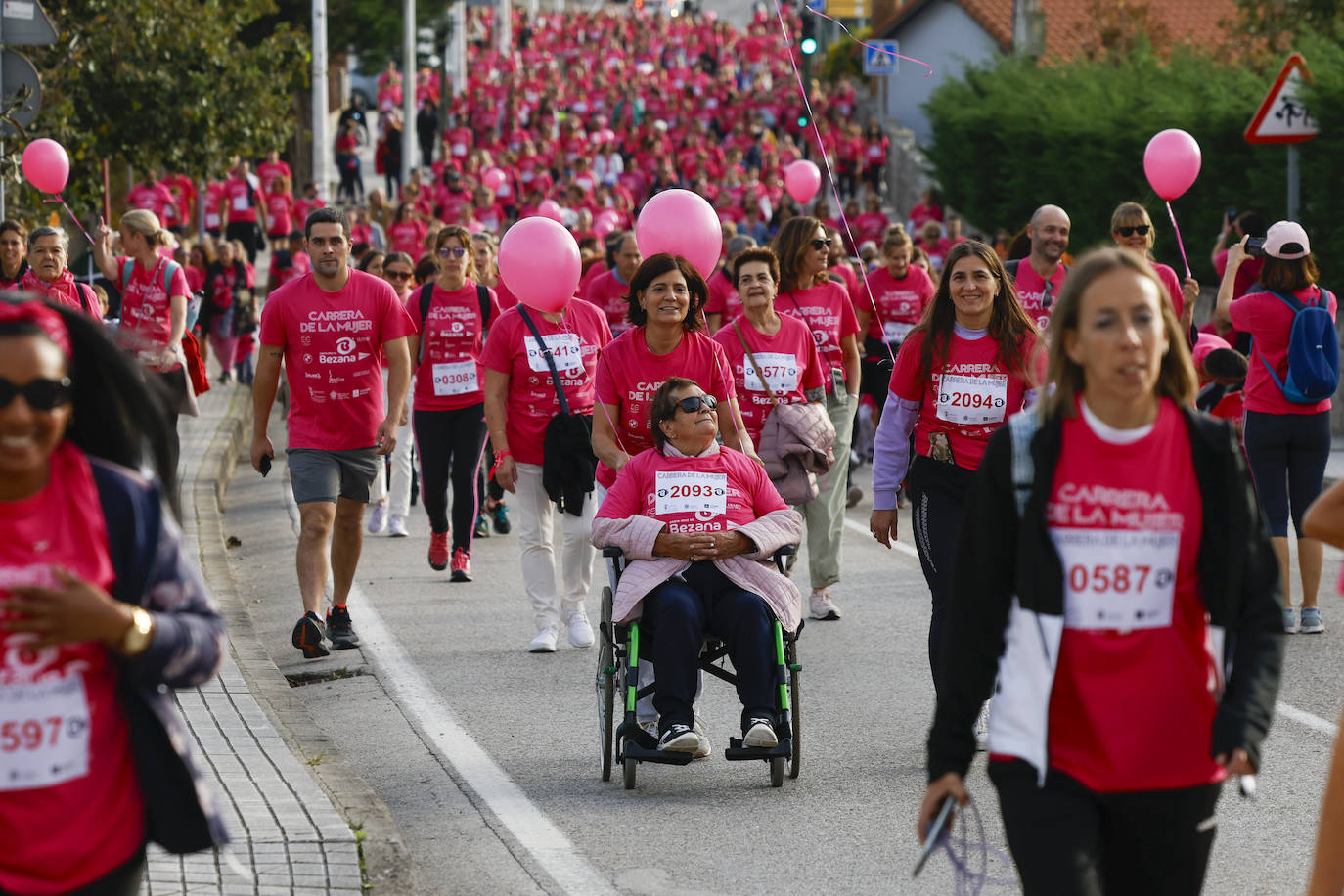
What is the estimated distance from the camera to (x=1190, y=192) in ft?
65.2

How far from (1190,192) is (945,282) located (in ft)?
45.1

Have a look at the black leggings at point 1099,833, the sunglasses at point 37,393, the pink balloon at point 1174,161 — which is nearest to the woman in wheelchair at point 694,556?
the black leggings at point 1099,833

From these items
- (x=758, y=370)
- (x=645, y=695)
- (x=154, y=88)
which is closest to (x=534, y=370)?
(x=758, y=370)

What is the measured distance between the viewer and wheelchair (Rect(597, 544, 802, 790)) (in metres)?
6.52

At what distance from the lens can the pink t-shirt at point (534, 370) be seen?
9.08m

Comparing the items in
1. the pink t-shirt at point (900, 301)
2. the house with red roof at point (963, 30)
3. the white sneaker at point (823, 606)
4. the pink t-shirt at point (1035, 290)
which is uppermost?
the house with red roof at point (963, 30)

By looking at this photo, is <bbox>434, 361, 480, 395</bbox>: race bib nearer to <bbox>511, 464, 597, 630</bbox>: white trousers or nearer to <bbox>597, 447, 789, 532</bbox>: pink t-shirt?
<bbox>511, 464, 597, 630</bbox>: white trousers

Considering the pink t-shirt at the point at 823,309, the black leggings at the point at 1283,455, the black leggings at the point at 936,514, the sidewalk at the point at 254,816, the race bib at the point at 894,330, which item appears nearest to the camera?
the sidewalk at the point at 254,816

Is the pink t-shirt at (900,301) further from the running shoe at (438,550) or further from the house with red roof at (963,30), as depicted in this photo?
the house with red roof at (963,30)

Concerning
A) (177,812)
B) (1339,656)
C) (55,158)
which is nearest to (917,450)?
(1339,656)

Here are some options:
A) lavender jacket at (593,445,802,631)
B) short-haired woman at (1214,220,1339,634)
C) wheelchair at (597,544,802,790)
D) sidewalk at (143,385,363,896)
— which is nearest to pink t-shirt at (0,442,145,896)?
sidewalk at (143,385,363,896)

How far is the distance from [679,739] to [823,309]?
423 centimetres

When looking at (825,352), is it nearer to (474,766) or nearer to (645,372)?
(645,372)

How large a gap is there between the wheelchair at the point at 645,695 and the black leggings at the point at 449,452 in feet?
13.3
